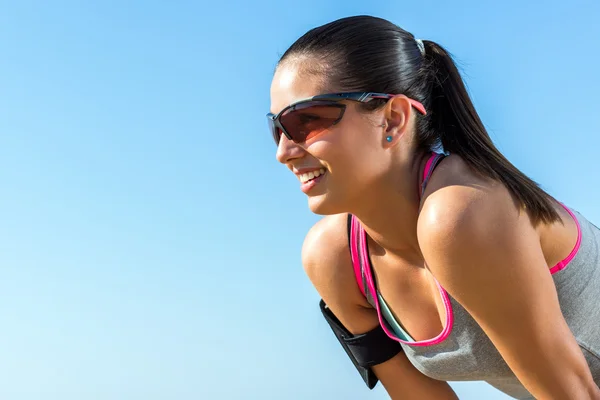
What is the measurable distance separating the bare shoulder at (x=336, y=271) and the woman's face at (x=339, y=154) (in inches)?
23.7

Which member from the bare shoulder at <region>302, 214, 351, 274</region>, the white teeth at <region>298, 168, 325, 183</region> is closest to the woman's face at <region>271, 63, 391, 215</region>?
the white teeth at <region>298, 168, 325, 183</region>

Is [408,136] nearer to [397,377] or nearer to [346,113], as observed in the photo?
[346,113]

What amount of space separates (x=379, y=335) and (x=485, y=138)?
1.23 meters

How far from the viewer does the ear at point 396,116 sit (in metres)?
3.59

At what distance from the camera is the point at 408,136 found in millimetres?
3672

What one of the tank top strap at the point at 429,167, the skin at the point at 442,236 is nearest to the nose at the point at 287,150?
the skin at the point at 442,236

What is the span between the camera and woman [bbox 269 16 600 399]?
3295mm

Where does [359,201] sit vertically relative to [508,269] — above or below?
above

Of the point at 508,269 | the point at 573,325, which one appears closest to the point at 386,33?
the point at 508,269

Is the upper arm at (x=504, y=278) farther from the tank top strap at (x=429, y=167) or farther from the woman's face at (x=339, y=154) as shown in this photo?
the woman's face at (x=339, y=154)

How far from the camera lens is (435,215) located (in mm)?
3279

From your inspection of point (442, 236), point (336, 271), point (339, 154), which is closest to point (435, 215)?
point (442, 236)

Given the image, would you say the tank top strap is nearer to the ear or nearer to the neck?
the neck

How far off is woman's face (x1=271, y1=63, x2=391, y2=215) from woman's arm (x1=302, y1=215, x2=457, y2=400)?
0.62 metres
